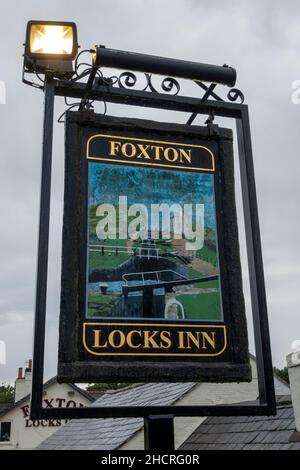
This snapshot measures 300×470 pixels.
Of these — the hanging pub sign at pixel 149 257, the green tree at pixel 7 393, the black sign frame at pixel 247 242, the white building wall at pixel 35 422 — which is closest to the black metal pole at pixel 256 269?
the black sign frame at pixel 247 242

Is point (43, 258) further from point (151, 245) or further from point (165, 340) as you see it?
point (165, 340)

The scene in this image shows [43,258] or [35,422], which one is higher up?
[43,258]

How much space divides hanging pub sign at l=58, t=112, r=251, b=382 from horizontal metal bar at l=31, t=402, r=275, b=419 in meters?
0.18

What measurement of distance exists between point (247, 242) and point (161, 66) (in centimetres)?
144

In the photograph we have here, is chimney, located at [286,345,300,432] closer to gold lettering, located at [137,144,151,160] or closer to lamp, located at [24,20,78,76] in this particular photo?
gold lettering, located at [137,144,151,160]

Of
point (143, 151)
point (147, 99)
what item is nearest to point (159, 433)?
point (143, 151)

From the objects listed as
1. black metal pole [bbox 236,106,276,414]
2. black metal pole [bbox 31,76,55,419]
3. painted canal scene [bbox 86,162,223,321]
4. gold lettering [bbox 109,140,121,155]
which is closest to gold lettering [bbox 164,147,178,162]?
painted canal scene [bbox 86,162,223,321]

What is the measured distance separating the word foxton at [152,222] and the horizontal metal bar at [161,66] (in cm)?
101

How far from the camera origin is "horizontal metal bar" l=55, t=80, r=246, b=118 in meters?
3.91

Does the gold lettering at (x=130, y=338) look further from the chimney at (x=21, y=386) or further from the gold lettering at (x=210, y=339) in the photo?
the chimney at (x=21, y=386)

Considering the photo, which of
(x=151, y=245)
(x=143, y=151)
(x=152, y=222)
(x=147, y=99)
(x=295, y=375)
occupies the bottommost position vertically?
(x=295, y=375)

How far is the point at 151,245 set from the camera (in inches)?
142

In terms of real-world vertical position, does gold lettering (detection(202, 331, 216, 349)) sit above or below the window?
above
